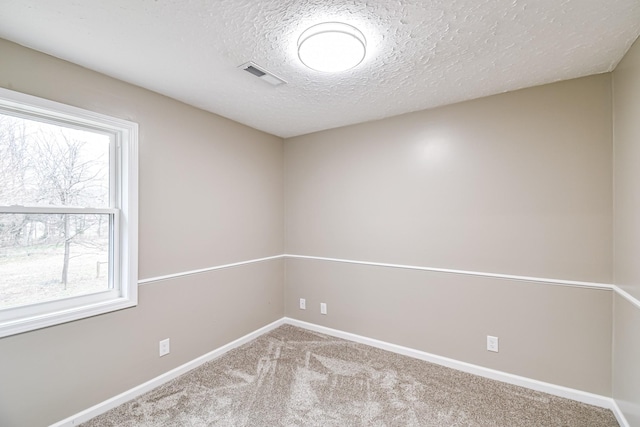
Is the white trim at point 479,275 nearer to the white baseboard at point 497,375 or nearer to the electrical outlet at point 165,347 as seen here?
the electrical outlet at point 165,347

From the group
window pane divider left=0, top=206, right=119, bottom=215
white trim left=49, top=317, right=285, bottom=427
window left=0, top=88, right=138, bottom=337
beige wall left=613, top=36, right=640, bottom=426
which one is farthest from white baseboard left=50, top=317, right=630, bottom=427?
window pane divider left=0, top=206, right=119, bottom=215

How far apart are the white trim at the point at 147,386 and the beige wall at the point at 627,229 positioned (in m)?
2.98

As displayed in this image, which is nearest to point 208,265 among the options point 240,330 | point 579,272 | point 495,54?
point 240,330

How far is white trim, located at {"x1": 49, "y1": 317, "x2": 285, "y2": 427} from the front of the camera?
1876 millimetres

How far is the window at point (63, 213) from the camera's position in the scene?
5.58 feet

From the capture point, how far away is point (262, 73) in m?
2.02

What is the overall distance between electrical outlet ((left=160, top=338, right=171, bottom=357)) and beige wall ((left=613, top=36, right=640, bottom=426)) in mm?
3132

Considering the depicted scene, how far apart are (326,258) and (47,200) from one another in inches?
96.3

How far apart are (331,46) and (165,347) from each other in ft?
8.36

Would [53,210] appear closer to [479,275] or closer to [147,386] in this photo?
[147,386]

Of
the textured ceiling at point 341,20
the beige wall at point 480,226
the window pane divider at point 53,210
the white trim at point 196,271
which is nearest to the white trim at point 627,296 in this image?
the beige wall at point 480,226

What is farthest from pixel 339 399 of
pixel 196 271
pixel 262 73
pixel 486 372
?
pixel 262 73

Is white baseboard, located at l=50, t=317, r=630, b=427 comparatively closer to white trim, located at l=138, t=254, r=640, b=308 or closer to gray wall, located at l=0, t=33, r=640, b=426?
gray wall, located at l=0, t=33, r=640, b=426

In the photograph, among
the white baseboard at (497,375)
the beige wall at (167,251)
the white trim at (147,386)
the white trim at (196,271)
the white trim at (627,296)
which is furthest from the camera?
the white trim at (196,271)
